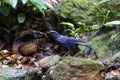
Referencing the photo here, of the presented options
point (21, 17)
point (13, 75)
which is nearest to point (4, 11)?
point (21, 17)

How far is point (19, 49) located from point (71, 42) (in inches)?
30.8

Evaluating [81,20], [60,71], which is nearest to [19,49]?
[81,20]

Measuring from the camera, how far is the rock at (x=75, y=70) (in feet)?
8.30

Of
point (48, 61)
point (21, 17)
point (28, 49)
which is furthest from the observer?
point (21, 17)

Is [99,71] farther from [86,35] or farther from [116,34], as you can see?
[86,35]

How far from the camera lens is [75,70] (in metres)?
2.55

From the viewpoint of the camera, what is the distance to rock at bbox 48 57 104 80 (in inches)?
99.6

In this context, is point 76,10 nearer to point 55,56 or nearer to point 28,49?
point 28,49

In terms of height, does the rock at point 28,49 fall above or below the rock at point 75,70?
below

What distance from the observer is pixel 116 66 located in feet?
9.13

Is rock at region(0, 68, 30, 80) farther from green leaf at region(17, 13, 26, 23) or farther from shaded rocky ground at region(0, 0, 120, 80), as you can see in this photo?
green leaf at region(17, 13, 26, 23)

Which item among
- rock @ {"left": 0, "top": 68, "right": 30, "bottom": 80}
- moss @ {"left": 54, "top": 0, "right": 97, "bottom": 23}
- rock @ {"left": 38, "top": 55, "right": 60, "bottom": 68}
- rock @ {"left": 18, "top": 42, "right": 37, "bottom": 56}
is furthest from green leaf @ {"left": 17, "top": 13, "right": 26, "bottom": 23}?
rock @ {"left": 0, "top": 68, "right": 30, "bottom": 80}

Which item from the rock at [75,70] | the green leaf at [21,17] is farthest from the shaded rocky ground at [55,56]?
the green leaf at [21,17]

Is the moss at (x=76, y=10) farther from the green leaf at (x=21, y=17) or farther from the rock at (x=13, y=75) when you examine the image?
the rock at (x=13, y=75)
